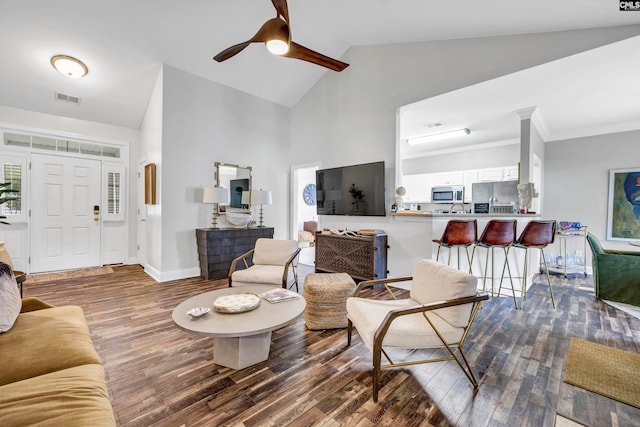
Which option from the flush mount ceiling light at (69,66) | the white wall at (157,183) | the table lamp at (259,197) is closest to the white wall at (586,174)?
the table lamp at (259,197)

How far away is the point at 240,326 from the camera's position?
1762mm

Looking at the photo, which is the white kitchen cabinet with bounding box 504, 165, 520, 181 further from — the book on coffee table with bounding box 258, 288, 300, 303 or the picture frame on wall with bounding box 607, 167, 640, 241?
the book on coffee table with bounding box 258, 288, 300, 303

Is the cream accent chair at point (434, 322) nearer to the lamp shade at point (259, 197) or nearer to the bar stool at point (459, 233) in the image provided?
the bar stool at point (459, 233)

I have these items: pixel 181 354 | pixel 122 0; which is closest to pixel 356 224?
pixel 181 354

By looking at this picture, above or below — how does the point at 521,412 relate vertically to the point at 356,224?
below

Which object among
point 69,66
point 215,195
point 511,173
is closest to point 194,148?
point 215,195

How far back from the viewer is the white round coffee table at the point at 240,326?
1725mm

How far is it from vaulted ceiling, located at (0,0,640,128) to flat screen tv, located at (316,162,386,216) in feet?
6.39

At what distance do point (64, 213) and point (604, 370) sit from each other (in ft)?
24.0

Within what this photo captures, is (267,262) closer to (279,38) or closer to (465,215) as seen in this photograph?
(279,38)

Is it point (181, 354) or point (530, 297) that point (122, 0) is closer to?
point (181, 354)

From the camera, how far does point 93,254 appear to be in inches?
206

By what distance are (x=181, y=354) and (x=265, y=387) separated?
0.85 m

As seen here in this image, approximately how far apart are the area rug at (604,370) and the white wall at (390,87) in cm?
197
